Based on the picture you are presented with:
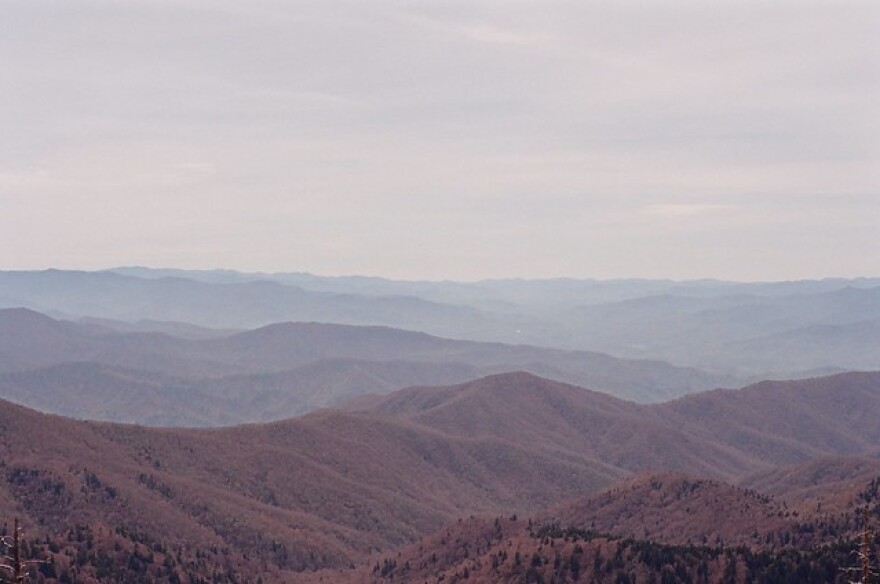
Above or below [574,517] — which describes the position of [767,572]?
above

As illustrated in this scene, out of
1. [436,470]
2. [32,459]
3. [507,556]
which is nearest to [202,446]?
[32,459]

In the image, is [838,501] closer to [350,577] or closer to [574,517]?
[574,517]

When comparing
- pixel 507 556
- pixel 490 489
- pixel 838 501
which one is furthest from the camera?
pixel 490 489

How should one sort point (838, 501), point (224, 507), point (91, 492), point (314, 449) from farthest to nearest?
point (314, 449) → point (224, 507) → point (91, 492) → point (838, 501)

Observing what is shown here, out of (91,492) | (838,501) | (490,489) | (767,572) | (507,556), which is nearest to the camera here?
(767,572)

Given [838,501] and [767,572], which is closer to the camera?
[767,572]

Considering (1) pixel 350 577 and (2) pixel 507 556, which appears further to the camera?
(1) pixel 350 577

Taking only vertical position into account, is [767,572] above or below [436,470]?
above

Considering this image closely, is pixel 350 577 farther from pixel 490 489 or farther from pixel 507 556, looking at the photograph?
pixel 490 489

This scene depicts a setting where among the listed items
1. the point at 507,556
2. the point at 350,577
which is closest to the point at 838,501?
the point at 507,556
